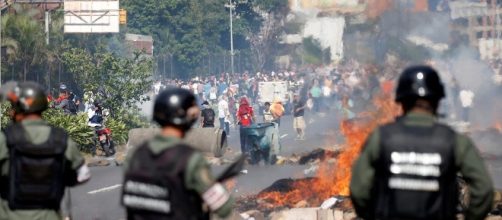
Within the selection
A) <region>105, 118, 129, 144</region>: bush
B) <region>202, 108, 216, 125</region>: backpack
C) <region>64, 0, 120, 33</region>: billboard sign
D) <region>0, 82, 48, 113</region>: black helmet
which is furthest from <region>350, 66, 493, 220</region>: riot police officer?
<region>64, 0, 120, 33</region>: billboard sign

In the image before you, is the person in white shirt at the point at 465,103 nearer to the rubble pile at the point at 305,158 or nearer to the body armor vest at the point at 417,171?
the rubble pile at the point at 305,158

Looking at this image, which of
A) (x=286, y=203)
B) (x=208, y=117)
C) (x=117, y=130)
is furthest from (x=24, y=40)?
(x=286, y=203)

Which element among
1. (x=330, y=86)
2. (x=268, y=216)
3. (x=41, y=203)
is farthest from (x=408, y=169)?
(x=330, y=86)

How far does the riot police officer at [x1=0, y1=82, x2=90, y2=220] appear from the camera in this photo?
7.83 meters

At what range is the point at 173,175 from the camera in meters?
6.29

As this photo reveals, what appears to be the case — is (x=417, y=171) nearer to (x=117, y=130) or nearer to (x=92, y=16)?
(x=117, y=130)

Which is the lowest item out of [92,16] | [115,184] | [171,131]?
[115,184]

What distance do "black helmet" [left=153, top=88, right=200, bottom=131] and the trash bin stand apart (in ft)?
70.3

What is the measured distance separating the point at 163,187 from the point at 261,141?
21.6 m

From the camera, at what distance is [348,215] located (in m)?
15.0

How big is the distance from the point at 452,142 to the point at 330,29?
40.0 m

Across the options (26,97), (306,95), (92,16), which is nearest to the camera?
(26,97)

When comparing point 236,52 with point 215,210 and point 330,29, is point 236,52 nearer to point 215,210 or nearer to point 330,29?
point 330,29

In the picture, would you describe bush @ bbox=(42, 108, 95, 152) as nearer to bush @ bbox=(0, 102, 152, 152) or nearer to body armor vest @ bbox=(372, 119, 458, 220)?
bush @ bbox=(0, 102, 152, 152)
